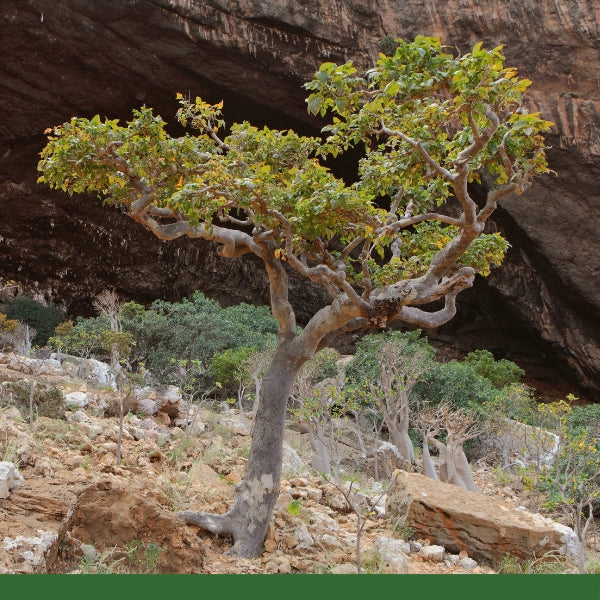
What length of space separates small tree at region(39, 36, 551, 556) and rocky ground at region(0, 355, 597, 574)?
65cm

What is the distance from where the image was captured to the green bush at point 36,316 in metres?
23.3

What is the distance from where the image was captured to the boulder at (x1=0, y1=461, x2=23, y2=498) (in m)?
5.27

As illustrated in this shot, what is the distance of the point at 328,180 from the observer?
5914 mm

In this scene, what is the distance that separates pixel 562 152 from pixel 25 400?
16.9 m

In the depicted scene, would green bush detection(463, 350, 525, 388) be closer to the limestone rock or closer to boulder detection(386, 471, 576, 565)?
boulder detection(386, 471, 576, 565)

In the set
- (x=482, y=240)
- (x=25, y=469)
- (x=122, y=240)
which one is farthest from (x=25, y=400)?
(x=122, y=240)

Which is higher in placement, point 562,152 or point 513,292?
point 562,152

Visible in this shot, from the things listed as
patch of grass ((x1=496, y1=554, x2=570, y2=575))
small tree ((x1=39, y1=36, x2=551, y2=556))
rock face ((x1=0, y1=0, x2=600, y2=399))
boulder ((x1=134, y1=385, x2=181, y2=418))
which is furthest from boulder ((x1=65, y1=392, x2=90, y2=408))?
rock face ((x1=0, y1=0, x2=600, y2=399))

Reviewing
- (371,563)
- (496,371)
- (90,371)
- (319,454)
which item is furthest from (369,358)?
(371,563)

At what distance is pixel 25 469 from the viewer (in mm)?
6277

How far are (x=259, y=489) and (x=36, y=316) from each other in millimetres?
20274

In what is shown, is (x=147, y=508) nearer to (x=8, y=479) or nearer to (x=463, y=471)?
(x=8, y=479)

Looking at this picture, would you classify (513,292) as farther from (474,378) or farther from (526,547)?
(526,547)

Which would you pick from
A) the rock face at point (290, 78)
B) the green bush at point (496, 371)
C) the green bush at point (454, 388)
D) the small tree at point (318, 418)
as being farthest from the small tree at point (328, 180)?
the green bush at point (496, 371)
